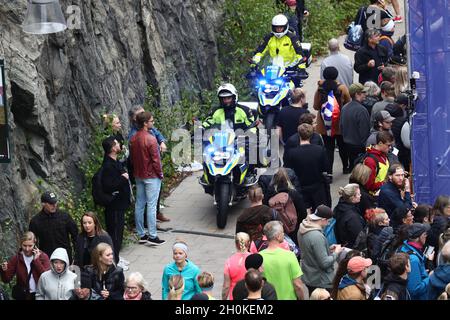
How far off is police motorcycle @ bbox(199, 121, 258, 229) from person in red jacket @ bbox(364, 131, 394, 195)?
225 centimetres

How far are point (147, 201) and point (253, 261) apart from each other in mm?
5066

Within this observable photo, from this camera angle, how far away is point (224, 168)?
1884 centimetres

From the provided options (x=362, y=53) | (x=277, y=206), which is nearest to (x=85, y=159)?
(x=277, y=206)

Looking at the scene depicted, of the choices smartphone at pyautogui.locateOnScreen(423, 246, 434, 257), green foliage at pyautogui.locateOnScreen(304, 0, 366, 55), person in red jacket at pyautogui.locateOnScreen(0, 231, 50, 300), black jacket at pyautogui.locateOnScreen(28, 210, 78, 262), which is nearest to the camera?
Answer: smartphone at pyautogui.locateOnScreen(423, 246, 434, 257)

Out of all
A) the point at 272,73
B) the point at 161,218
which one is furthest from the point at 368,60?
the point at 161,218

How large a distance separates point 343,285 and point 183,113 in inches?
373

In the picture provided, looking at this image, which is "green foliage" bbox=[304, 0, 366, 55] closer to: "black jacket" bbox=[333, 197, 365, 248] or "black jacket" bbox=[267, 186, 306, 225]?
"black jacket" bbox=[267, 186, 306, 225]

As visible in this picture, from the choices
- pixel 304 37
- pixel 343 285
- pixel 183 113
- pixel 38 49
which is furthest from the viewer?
pixel 304 37

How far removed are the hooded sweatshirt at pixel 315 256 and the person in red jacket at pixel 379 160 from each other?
225 cm

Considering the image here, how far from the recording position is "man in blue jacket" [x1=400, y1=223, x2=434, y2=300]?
13.4 meters

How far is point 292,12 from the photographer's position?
26.4 m

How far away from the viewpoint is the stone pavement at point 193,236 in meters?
17.5

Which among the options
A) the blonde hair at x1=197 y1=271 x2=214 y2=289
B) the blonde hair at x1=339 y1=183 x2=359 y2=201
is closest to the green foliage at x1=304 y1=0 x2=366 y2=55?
the blonde hair at x1=339 y1=183 x2=359 y2=201
